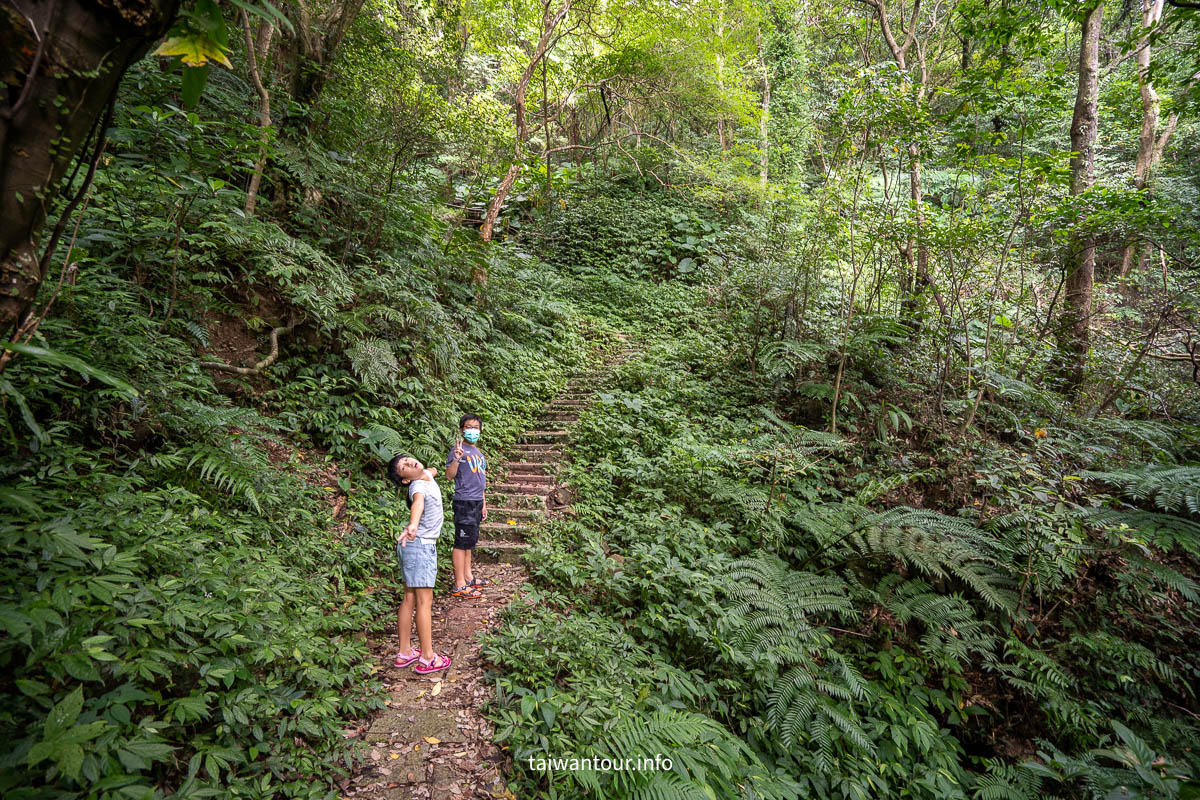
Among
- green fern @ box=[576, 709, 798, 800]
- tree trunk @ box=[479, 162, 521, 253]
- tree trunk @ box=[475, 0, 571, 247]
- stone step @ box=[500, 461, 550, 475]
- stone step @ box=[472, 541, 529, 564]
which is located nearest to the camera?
green fern @ box=[576, 709, 798, 800]

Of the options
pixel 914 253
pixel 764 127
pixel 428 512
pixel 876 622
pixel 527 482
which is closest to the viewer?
pixel 428 512

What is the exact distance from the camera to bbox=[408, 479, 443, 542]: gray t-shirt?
3.58m

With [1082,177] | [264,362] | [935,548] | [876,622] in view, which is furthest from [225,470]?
[1082,177]

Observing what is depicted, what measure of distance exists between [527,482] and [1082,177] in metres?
8.25

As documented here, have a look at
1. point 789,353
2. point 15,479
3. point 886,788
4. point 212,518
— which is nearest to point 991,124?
point 789,353

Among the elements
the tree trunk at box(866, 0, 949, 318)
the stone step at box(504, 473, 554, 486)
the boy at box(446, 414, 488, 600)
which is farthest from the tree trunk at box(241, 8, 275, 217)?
the tree trunk at box(866, 0, 949, 318)

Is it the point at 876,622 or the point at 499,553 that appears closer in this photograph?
the point at 876,622

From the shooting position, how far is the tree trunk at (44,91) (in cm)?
94

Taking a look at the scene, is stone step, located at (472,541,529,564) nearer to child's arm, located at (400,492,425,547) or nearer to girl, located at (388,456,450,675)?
girl, located at (388,456,450,675)

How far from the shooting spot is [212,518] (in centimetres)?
321

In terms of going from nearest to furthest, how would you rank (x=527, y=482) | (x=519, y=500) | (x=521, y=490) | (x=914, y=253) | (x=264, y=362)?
(x=264, y=362) → (x=519, y=500) → (x=521, y=490) → (x=527, y=482) → (x=914, y=253)

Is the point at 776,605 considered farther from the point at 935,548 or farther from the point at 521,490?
the point at 521,490

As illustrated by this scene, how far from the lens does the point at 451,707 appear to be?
3.11 meters

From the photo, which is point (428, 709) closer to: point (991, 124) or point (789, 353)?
point (789, 353)
